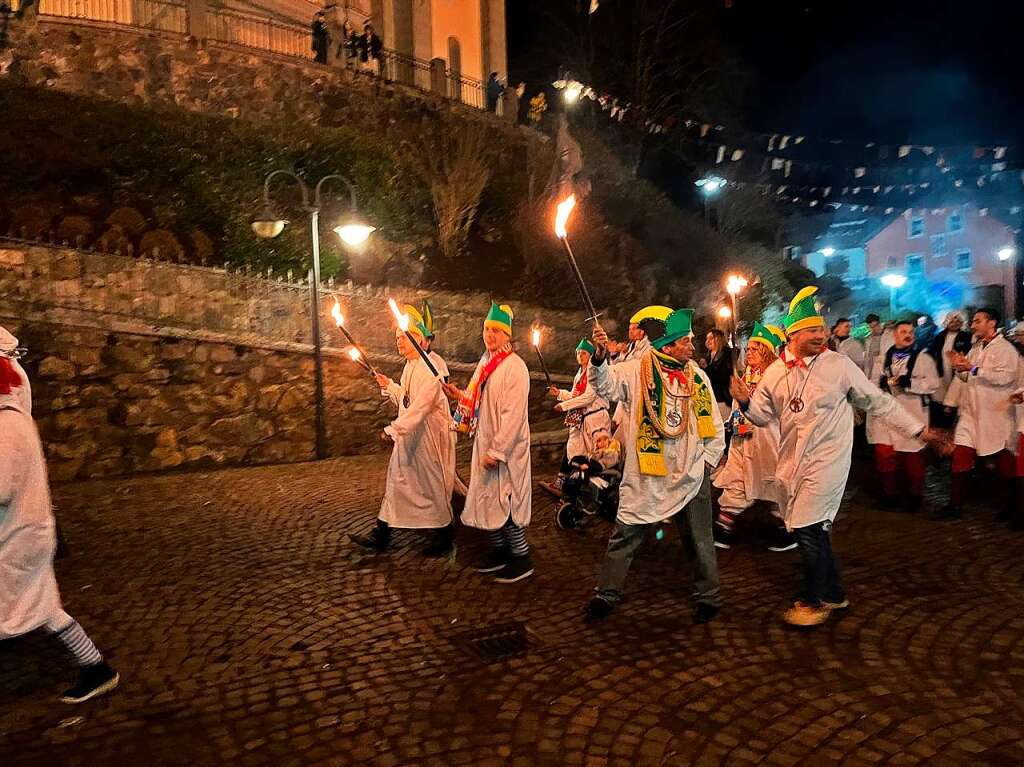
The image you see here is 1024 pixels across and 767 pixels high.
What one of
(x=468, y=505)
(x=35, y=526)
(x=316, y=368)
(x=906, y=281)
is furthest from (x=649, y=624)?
(x=906, y=281)

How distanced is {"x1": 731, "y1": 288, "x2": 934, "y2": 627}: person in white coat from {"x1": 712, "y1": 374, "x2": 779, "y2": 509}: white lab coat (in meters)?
1.71

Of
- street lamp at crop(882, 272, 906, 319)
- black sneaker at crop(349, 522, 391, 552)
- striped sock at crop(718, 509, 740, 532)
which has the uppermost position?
street lamp at crop(882, 272, 906, 319)

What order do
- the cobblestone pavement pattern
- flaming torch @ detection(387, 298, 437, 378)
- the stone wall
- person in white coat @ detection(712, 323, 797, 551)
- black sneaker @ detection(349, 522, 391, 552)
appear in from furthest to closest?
the stone wall → person in white coat @ detection(712, 323, 797, 551) → black sneaker @ detection(349, 522, 391, 552) → flaming torch @ detection(387, 298, 437, 378) → the cobblestone pavement pattern

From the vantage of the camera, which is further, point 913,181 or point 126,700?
point 913,181

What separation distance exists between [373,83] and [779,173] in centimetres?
2049

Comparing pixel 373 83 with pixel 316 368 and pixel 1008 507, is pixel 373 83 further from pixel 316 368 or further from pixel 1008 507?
pixel 1008 507

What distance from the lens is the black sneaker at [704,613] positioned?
4965 mm

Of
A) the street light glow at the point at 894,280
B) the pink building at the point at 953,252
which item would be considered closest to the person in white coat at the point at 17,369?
the pink building at the point at 953,252

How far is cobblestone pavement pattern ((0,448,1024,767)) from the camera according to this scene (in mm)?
3564

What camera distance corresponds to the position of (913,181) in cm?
3083

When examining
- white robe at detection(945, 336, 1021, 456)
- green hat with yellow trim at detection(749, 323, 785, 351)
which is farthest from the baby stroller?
white robe at detection(945, 336, 1021, 456)

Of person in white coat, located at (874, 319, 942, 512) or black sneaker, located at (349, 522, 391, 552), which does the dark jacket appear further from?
black sneaker, located at (349, 522, 391, 552)

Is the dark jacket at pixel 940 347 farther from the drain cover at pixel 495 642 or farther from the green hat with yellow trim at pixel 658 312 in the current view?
the drain cover at pixel 495 642

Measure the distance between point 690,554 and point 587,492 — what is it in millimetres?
2166
